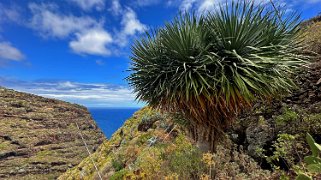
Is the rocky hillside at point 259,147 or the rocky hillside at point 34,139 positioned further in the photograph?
the rocky hillside at point 34,139

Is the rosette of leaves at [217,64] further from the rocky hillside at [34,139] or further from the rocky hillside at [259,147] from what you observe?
the rocky hillside at [34,139]

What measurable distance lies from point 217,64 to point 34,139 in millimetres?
113551

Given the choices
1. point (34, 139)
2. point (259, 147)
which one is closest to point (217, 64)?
point (259, 147)

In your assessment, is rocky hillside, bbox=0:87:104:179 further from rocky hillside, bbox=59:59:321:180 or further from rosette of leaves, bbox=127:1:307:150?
rosette of leaves, bbox=127:1:307:150

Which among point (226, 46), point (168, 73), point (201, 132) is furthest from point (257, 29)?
point (201, 132)

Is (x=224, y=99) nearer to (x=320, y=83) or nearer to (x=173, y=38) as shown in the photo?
(x=173, y=38)

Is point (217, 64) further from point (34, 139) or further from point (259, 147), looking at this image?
point (34, 139)

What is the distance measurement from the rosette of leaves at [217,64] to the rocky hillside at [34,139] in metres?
75.6

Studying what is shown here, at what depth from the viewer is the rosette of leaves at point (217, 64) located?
4.50m

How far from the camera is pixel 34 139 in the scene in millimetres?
106000

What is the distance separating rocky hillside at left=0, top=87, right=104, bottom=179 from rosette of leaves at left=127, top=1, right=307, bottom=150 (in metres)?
75.6

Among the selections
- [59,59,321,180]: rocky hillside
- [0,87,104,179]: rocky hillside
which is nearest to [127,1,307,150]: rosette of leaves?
[59,59,321,180]: rocky hillside

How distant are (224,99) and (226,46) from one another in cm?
86

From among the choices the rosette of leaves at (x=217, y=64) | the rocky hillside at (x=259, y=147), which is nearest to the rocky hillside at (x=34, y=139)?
the rocky hillside at (x=259, y=147)
